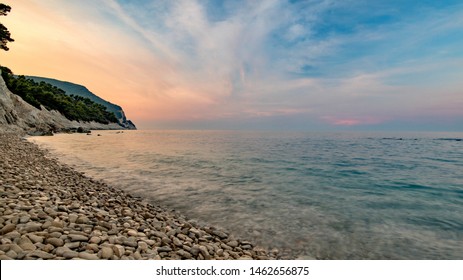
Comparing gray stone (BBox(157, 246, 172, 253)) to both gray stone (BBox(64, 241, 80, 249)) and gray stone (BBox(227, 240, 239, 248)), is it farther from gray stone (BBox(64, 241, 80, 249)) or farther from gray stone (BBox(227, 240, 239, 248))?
gray stone (BBox(227, 240, 239, 248))

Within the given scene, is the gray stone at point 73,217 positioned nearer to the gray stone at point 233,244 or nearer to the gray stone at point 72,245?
the gray stone at point 72,245

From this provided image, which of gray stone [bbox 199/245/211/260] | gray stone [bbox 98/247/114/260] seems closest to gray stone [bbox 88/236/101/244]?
gray stone [bbox 98/247/114/260]

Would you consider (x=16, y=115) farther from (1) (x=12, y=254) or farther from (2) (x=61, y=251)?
(2) (x=61, y=251)

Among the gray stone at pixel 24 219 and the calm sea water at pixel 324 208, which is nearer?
the gray stone at pixel 24 219

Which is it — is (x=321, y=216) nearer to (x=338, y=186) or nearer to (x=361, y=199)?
(x=361, y=199)

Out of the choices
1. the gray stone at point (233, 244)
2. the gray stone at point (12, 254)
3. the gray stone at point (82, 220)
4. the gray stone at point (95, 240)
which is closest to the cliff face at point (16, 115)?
the gray stone at point (82, 220)

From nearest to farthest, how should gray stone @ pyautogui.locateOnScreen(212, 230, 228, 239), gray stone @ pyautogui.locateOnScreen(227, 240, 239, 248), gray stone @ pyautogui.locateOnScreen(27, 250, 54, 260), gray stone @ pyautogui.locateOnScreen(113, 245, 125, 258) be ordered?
1. gray stone @ pyautogui.locateOnScreen(27, 250, 54, 260)
2. gray stone @ pyautogui.locateOnScreen(113, 245, 125, 258)
3. gray stone @ pyautogui.locateOnScreen(227, 240, 239, 248)
4. gray stone @ pyautogui.locateOnScreen(212, 230, 228, 239)

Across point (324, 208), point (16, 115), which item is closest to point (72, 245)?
point (324, 208)

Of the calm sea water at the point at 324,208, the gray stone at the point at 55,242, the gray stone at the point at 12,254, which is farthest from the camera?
the calm sea water at the point at 324,208

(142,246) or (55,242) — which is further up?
(55,242)

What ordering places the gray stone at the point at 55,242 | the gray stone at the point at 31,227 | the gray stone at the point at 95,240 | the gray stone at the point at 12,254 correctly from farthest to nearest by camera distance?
the gray stone at the point at 95,240, the gray stone at the point at 31,227, the gray stone at the point at 55,242, the gray stone at the point at 12,254

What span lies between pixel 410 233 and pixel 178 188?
442 inches

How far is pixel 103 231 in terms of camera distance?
5.25 metres

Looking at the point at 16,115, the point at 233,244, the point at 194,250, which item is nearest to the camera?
the point at 194,250
